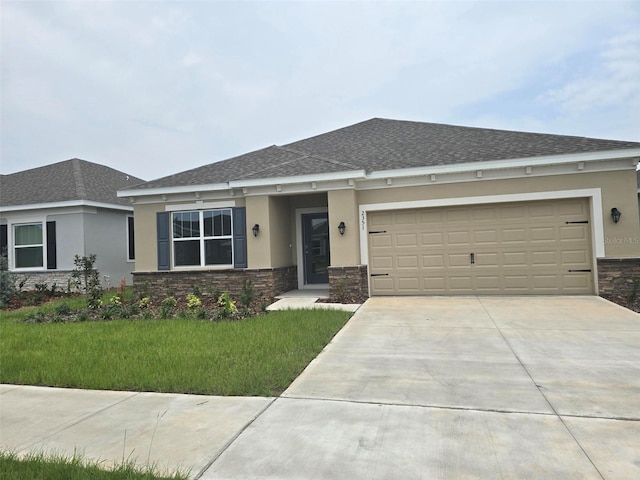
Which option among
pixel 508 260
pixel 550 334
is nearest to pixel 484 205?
pixel 508 260

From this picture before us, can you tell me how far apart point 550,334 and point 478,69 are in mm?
11655

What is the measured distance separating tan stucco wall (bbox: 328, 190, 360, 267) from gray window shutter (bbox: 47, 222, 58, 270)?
1096 cm

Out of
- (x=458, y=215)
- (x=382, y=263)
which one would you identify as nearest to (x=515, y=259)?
(x=458, y=215)

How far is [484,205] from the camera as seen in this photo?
10.8 meters

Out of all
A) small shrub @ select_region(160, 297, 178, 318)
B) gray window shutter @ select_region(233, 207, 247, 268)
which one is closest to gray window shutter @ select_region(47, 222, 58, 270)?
small shrub @ select_region(160, 297, 178, 318)

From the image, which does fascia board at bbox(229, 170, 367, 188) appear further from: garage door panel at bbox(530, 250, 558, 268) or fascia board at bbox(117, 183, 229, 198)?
garage door panel at bbox(530, 250, 558, 268)

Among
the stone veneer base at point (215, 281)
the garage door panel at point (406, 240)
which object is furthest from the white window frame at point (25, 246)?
the garage door panel at point (406, 240)

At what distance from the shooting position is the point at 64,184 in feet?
53.5

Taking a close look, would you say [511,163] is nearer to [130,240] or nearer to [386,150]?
[386,150]

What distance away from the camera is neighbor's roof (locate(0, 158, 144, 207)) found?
15453 millimetres

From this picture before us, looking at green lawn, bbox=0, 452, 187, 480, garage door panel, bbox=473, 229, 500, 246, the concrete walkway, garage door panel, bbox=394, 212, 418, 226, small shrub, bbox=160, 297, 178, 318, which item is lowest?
the concrete walkway

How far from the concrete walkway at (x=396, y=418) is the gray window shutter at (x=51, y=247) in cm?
1172

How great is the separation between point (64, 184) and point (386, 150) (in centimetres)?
1276

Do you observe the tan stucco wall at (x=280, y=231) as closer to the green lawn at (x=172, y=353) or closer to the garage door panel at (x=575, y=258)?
the green lawn at (x=172, y=353)
